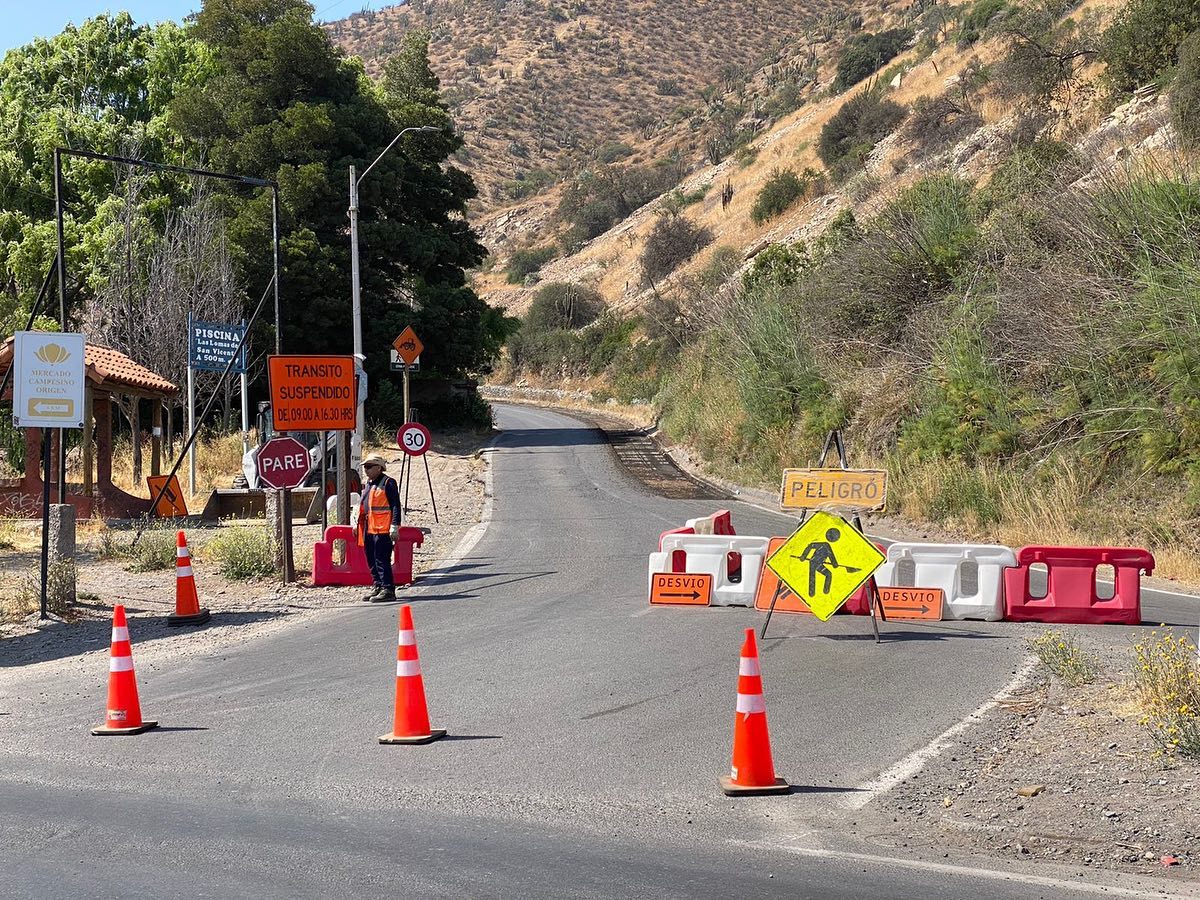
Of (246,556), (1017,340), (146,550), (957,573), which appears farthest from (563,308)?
(957,573)

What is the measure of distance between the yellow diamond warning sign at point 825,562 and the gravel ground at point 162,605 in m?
5.32

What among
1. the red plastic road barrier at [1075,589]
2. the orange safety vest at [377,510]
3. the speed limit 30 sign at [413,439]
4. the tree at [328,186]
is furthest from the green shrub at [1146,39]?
the orange safety vest at [377,510]

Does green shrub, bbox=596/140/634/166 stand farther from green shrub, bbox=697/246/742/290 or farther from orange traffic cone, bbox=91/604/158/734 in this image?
orange traffic cone, bbox=91/604/158/734

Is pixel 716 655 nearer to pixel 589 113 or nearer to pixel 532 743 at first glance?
pixel 532 743

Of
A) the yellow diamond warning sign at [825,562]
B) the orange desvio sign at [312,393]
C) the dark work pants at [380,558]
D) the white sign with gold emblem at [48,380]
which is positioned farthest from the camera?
the orange desvio sign at [312,393]

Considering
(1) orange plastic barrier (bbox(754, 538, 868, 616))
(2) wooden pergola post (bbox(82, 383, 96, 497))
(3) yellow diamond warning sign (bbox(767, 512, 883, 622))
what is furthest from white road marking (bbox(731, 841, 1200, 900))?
(2) wooden pergola post (bbox(82, 383, 96, 497))

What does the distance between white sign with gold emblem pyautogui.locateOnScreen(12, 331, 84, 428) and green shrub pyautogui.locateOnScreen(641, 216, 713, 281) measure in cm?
5888

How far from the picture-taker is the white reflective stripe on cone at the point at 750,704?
6961 mm

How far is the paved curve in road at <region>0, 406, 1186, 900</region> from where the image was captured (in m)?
5.77

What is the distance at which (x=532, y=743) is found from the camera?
8133 millimetres

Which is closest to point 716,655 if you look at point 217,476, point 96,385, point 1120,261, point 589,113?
point 1120,261

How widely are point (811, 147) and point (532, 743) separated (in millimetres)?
67143

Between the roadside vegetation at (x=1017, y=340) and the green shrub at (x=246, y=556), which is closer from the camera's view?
the green shrub at (x=246, y=556)

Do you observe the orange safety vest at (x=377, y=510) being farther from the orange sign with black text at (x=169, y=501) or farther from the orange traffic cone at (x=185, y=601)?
the orange sign with black text at (x=169, y=501)
